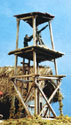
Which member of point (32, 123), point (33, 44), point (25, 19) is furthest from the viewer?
point (25, 19)

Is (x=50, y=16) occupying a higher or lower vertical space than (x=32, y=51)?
higher

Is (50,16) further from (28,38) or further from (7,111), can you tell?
(7,111)

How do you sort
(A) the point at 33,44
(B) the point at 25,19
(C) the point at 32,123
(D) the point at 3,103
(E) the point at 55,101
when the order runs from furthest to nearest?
(E) the point at 55,101, (D) the point at 3,103, (B) the point at 25,19, (A) the point at 33,44, (C) the point at 32,123

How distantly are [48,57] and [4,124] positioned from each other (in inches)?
259

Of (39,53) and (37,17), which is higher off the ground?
(37,17)

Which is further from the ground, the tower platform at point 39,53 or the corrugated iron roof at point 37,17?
the corrugated iron roof at point 37,17

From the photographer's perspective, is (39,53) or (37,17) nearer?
(39,53)

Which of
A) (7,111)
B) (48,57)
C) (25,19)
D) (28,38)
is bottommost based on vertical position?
(7,111)

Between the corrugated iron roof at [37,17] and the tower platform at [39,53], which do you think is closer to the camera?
the tower platform at [39,53]

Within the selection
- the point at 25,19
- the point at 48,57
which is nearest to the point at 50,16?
the point at 25,19

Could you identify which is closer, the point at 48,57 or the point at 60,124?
the point at 60,124

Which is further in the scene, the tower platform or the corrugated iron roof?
the corrugated iron roof

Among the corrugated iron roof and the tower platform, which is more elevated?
the corrugated iron roof

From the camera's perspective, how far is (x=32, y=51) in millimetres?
16406
